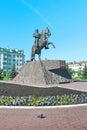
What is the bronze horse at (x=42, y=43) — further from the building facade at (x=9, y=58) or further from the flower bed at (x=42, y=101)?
the building facade at (x=9, y=58)

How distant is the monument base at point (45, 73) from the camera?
22180 mm

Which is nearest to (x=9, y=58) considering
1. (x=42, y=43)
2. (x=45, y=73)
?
(x=42, y=43)

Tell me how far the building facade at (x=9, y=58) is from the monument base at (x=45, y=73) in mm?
66818

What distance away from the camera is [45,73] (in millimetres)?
22500

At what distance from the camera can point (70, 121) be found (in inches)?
284

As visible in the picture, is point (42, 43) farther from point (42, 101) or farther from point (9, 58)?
point (9, 58)

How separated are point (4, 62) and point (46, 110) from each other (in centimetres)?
8445

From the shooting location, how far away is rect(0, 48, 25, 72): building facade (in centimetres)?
9056

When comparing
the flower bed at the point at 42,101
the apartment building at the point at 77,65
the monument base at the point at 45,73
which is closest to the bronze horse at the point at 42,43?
the monument base at the point at 45,73

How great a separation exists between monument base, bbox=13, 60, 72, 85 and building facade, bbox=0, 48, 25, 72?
6682cm

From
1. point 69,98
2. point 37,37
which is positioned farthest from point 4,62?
point 69,98

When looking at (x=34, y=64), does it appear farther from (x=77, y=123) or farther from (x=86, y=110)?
(x=77, y=123)

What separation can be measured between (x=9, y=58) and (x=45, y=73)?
73.2 meters

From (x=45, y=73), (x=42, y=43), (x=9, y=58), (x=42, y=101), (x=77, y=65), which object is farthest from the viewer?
(x=77, y=65)
